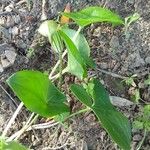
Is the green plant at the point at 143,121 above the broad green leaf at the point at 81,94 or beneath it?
beneath

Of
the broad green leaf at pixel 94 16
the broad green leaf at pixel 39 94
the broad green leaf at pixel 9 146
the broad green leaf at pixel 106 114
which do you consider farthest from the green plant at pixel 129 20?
the broad green leaf at pixel 9 146

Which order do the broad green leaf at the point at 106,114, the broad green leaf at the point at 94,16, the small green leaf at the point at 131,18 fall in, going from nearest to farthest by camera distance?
the broad green leaf at the point at 106,114 → the broad green leaf at the point at 94,16 → the small green leaf at the point at 131,18

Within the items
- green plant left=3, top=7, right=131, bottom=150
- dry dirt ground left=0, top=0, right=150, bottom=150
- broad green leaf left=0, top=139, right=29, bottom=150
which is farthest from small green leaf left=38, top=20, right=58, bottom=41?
broad green leaf left=0, top=139, right=29, bottom=150

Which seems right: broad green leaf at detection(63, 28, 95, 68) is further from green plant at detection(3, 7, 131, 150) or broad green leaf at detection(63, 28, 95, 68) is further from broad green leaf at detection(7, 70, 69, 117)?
broad green leaf at detection(7, 70, 69, 117)

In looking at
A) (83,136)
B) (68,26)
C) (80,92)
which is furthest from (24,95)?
(68,26)

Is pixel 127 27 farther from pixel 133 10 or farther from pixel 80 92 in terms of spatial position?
pixel 80 92

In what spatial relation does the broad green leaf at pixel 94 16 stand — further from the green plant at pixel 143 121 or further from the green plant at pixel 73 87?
the green plant at pixel 143 121

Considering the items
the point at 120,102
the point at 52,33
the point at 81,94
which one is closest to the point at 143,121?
the point at 120,102
